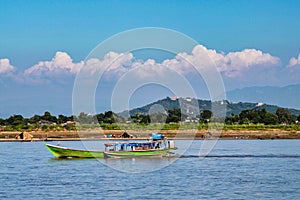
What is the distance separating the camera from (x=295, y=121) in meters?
128

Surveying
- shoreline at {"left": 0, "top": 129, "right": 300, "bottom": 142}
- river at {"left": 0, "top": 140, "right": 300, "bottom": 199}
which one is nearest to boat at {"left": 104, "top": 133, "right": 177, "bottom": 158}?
river at {"left": 0, "top": 140, "right": 300, "bottom": 199}

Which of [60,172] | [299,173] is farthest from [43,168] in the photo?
[299,173]

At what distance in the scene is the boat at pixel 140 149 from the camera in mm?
47625

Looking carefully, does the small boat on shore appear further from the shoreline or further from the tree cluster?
the tree cluster

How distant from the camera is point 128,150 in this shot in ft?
158

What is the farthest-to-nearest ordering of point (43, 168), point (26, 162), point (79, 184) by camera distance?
point (26, 162), point (43, 168), point (79, 184)

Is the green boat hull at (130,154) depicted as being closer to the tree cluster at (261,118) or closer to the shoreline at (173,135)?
the shoreline at (173,135)

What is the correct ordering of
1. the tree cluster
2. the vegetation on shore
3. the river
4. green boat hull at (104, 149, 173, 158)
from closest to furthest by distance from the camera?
1. the river
2. green boat hull at (104, 149, 173, 158)
3. the vegetation on shore
4. the tree cluster

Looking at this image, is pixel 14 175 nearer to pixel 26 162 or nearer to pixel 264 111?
pixel 26 162

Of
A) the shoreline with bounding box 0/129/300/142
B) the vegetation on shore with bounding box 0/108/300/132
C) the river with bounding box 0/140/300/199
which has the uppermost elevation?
the vegetation on shore with bounding box 0/108/300/132

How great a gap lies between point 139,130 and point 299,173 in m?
61.2

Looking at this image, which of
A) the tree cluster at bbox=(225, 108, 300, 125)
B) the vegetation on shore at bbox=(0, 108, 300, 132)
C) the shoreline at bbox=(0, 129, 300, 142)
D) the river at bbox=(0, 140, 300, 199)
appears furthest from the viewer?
the tree cluster at bbox=(225, 108, 300, 125)

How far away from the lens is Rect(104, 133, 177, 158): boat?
4762 cm

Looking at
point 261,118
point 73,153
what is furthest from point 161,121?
point 73,153
